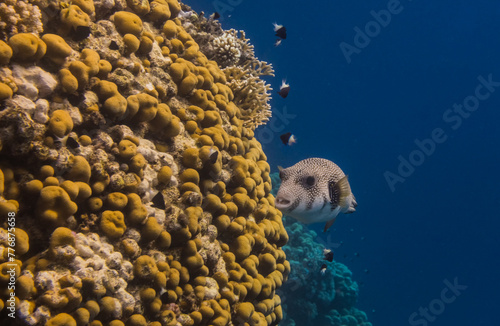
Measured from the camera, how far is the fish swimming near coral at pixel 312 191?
3277mm

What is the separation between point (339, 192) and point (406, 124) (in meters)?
103

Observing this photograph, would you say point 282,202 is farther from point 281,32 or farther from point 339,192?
point 281,32

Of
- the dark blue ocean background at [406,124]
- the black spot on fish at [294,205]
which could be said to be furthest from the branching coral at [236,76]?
the dark blue ocean background at [406,124]

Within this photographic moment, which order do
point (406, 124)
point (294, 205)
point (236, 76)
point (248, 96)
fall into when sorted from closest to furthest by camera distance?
point (294, 205) → point (236, 76) → point (248, 96) → point (406, 124)

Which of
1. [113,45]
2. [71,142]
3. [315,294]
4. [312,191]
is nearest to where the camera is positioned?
[71,142]

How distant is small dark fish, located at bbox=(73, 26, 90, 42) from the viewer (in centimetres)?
255

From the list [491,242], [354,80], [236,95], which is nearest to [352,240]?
[491,242]

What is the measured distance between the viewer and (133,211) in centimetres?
240

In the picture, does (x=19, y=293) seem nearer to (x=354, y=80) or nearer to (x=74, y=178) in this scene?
(x=74, y=178)

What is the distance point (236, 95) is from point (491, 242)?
310 ft

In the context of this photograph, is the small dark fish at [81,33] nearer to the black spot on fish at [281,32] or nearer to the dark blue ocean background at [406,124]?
the black spot on fish at [281,32]

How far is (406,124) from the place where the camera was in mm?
95375

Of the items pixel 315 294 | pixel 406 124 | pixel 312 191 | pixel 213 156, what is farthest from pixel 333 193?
pixel 406 124

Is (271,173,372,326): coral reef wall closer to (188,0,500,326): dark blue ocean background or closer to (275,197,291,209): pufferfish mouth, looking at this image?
(275,197,291,209): pufferfish mouth
